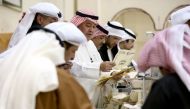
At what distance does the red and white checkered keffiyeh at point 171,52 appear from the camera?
169 centimetres

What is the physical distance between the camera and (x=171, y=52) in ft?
5.68

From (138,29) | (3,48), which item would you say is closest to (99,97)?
(3,48)

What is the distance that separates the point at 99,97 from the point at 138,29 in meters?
4.49

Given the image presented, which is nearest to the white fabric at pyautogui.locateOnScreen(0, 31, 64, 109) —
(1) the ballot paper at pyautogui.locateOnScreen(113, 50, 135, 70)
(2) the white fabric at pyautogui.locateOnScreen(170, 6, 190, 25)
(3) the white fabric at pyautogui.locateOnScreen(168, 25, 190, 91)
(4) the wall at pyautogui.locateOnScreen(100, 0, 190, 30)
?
(3) the white fabric at pyautogui.locateOnScreen(168, 25, 190, 91)

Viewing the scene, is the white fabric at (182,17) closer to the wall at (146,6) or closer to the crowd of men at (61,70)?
the crowd of men at (61,70)

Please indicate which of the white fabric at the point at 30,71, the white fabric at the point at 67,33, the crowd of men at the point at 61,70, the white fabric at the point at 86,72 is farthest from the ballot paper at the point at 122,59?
the white fabric at the point at 30,71

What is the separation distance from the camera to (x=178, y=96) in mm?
1609

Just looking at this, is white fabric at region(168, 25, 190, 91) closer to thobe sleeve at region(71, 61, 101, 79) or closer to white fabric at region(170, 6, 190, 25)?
white fabric at region(170, 6, 190, 25)

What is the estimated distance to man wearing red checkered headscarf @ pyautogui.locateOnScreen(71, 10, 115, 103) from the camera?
11.5 ft

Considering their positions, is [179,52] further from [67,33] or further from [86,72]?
[86,72]

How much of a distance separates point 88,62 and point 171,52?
1961 millimetres

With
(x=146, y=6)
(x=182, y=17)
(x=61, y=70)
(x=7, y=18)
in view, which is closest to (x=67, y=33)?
(x=61, y=70)

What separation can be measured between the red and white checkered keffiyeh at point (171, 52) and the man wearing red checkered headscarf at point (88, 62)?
5.22 ft

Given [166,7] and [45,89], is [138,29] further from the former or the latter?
[45,89]
